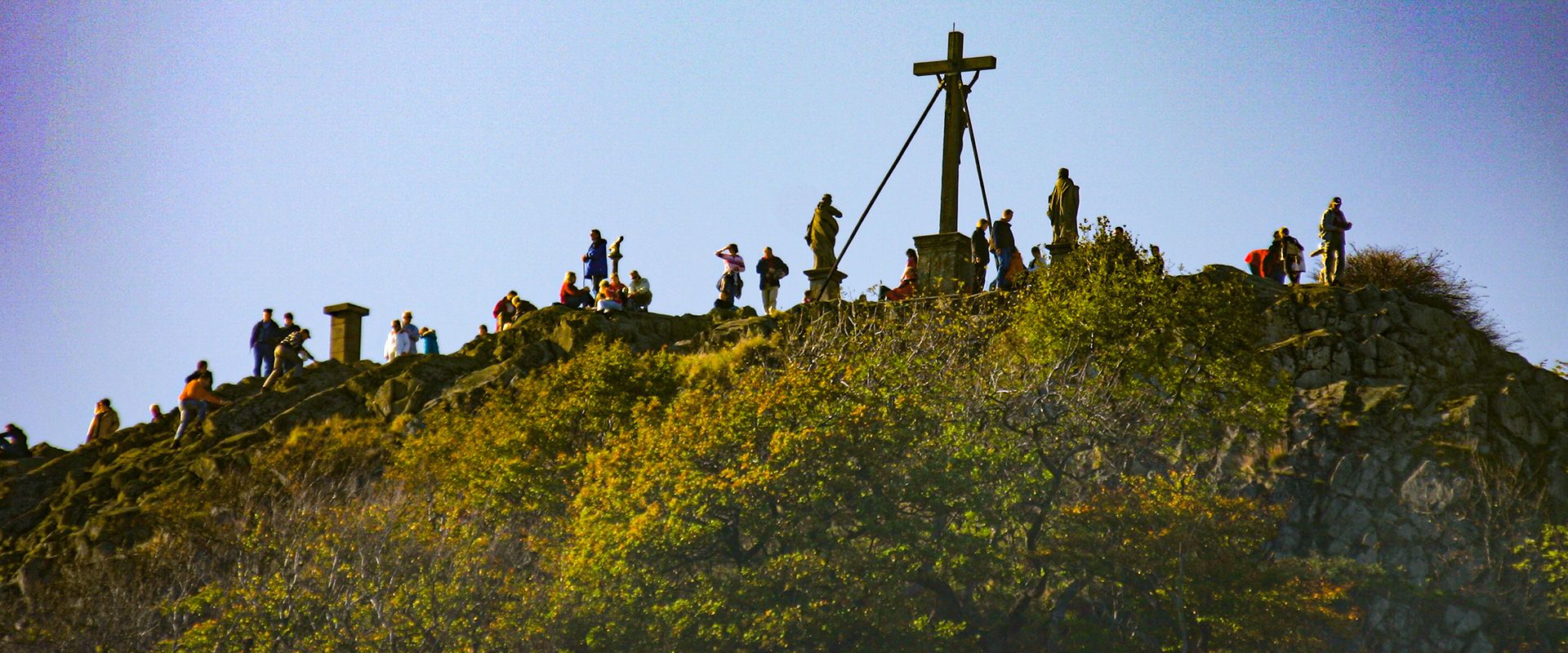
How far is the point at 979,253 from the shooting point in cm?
3731

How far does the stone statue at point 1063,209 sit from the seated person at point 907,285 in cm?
305

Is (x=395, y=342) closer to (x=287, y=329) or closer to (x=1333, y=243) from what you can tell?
(x=287, y=329)

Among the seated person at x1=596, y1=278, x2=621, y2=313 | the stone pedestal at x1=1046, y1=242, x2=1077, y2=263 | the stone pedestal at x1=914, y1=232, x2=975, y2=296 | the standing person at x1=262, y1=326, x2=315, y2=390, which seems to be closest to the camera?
the stone pedestal at x1=1046, y1=242, x2=1077, y2=263

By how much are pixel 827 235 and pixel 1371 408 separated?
12.0 m

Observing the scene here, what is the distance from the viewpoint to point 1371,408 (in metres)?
33.8

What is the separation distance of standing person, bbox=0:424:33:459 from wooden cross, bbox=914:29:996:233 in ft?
74.4

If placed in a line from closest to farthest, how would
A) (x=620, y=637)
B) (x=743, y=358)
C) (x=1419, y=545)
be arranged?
(x=620, y=637)
(x=1419, y=545)
(x=743, y=358)

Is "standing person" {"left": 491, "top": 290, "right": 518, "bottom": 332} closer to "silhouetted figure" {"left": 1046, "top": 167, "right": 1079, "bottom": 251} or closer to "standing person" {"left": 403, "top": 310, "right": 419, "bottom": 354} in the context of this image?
"standing person" {"left": 403, "top": 310, "right": 419, "bottom": 354}

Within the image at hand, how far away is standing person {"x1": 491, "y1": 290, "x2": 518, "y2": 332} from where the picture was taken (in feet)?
144

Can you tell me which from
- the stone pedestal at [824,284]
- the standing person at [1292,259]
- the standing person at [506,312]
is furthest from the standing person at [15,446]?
the standing person at [1292,259]

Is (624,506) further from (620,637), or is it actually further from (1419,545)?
(1419,545)

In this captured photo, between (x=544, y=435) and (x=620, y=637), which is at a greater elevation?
(x=544, y=435)

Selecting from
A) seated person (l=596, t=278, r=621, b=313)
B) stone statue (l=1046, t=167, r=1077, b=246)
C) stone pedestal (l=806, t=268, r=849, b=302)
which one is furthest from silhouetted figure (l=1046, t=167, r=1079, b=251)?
seated person (l=596, t=278, r=621, b=313)

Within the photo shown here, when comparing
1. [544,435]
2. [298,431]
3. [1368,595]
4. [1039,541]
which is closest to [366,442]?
[298,431]
